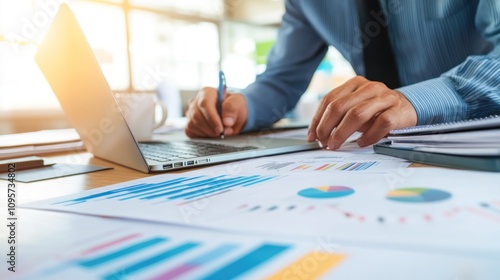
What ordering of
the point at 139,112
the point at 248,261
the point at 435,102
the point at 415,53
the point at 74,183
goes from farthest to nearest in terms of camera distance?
the point at 415,53, the point at 139,112, the point at 435,102, the point at 74,183, the point at 248,261

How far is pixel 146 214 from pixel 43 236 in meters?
0.06

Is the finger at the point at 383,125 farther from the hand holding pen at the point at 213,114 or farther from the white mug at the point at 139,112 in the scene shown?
the white mug at the point at 139,112

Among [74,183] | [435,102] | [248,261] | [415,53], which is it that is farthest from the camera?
[415,53]

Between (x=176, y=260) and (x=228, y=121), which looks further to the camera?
(x=228, y=121)

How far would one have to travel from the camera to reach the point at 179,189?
1.16 ft

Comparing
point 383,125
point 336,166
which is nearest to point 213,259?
point 336,166

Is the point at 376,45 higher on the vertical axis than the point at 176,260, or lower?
higher

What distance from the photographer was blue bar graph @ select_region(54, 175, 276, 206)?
1.08 feet

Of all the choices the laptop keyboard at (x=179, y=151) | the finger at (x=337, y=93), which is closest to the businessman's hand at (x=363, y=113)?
the finger at (x=337, y=93)

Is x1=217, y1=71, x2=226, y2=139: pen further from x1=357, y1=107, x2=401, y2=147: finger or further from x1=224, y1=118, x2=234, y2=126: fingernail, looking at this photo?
x1=357, y1=107, x2=401, y2=147: finger

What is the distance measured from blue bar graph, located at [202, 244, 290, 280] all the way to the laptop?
0.26 metres

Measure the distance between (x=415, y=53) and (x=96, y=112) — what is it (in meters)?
0.69

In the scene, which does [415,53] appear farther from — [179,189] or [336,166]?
[179,189]

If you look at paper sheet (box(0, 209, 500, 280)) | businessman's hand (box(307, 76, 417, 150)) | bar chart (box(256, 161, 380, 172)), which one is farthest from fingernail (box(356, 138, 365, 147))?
paper sheet (box(0, 209, 500, 280))
